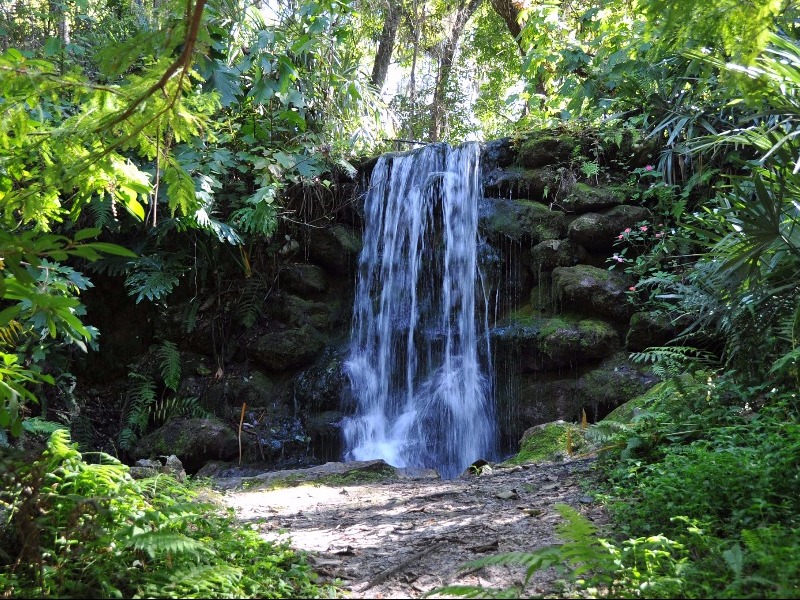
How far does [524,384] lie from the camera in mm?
8594

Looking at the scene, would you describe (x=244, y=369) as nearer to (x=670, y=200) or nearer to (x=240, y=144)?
(x=240, y=144)

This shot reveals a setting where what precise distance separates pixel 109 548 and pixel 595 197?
809 cm

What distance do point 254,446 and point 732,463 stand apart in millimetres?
6624

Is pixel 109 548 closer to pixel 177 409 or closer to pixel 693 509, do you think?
pixel 693 509

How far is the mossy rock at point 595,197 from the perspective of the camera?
9109 mm

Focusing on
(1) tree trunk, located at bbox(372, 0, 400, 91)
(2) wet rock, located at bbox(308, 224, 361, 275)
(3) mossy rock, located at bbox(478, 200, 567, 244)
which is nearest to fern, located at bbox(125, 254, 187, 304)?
(2) wet rock, located at bbox(308, 224, 361, 275)

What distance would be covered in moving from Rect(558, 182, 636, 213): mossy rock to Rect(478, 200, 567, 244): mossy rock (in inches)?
9.8

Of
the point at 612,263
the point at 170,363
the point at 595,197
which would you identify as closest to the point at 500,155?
the point at 595,197

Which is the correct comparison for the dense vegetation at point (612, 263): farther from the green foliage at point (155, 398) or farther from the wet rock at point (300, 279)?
the wet rock at point (300, 279)

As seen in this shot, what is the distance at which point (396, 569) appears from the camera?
9.42 feet

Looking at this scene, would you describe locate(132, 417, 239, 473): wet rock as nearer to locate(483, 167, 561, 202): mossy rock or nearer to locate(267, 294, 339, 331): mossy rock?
locate(267, 294, 339, 331): mossy rock

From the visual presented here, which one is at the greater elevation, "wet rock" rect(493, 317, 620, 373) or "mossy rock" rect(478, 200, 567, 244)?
"mossy rock" rect(478, 200, 567, 244)

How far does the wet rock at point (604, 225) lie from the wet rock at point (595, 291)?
21.6 inches

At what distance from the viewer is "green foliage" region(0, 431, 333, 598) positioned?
2.38 m
